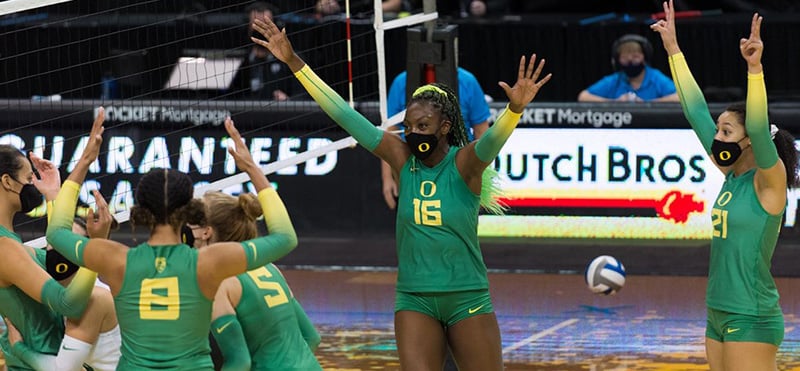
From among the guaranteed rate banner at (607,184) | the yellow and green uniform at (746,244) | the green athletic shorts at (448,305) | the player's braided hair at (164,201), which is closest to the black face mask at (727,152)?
the yellow and green uniform at (746,244)

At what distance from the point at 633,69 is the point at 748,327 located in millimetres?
7046

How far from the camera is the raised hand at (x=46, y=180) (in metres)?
6.14

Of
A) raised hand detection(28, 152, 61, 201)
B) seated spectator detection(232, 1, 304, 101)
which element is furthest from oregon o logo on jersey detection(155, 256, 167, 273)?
seated spectator detection(232, 1, 304, 101)

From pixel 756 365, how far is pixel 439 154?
1.73 meters

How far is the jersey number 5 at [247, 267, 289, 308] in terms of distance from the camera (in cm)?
573

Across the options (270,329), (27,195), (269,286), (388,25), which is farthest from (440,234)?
(388,25)

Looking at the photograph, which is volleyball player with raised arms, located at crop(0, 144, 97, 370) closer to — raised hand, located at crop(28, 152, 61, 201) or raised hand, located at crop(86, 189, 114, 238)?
raised hand, located at crop(28, 152, 61, 201)

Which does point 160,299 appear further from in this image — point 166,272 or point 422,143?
point 422,143

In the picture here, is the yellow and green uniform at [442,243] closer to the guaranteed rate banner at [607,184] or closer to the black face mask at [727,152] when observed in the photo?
the black face mask at [727,152]


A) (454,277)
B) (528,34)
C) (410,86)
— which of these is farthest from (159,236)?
(528,34)

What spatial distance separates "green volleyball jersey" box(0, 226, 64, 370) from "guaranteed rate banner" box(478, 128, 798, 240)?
6.31 meters

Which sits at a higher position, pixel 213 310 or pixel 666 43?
pixel 666 43

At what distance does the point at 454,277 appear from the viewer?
6.58 meters

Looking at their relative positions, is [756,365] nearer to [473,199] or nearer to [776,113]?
[473,199]
